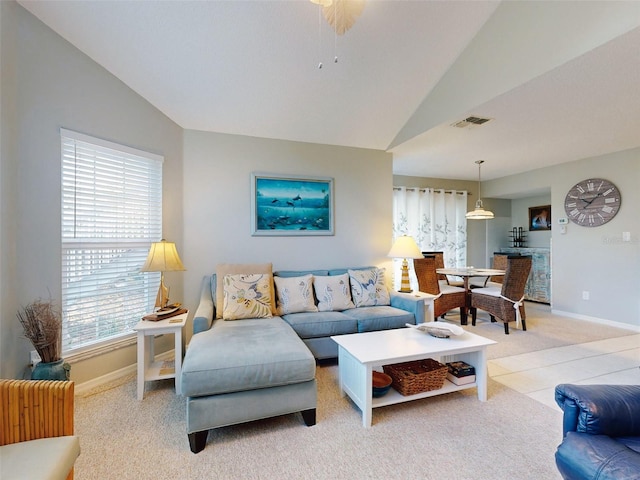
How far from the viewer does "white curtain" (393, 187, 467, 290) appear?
17.1 ft

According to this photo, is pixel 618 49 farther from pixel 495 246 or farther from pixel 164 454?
pixel 495 246

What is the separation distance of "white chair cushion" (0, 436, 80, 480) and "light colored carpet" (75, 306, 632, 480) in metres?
0.54

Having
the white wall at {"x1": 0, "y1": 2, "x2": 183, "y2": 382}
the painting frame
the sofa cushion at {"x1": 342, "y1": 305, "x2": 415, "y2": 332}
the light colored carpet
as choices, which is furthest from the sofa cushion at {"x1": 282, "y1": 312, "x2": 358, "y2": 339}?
the white wall at {"x1": 0, "y1": 2, "x2": 183, "y2": 382}

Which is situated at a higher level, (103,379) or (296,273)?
(296,273)

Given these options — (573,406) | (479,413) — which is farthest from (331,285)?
(573,406)

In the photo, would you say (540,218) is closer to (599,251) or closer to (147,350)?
(599,251)

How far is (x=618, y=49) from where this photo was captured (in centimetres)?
193

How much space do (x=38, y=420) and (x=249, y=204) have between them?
2.57 meters

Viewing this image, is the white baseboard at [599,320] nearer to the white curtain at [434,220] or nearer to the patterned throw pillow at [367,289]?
the white curtain at [434,220]

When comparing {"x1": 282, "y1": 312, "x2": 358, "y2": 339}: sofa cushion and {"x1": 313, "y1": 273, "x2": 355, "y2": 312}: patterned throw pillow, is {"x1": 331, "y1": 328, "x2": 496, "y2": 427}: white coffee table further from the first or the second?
{"x1": 313, "y1": 273, "x2": 355, "y2": 312}: patterned throw pillow

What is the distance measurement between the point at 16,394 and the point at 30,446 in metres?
0.22

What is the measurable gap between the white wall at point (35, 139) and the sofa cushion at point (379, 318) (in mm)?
2192

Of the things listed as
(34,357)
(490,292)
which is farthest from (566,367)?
(34,357)

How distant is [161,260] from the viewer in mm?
2480
